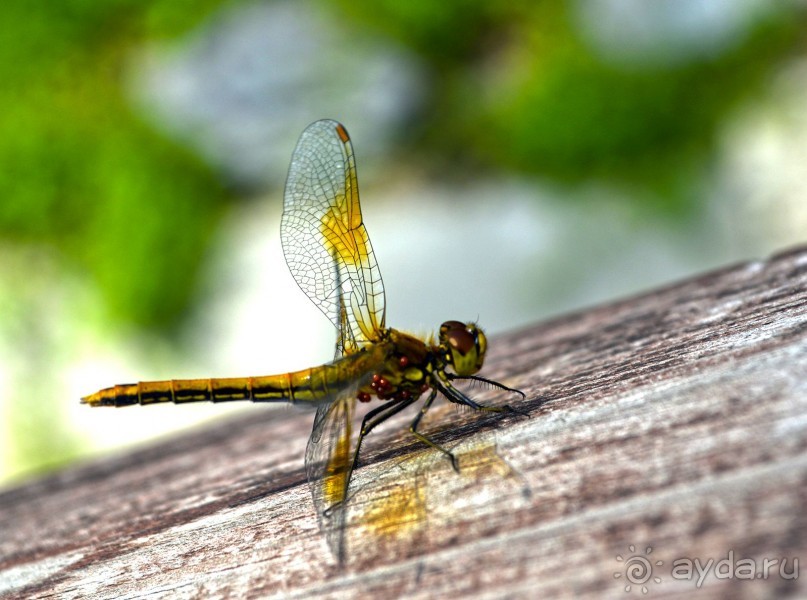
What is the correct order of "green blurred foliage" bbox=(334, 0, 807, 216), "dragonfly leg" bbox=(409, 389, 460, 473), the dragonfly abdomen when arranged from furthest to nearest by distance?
"green blurred foliage" bbox=(334, 0, 807, 216)
the dragonfly abdomen
"dragonfly leg" bbox=(409, 389, 460, 473)

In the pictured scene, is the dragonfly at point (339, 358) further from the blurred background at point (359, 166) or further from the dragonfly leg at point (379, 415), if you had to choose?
the blurred background at point (359, 166)

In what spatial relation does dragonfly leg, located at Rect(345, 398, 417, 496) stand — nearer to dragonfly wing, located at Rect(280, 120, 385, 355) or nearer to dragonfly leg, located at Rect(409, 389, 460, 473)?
dragonfly leg, located at Rect(409, 389, 460, 473)


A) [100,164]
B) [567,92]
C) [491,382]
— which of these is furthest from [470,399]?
[100,164]

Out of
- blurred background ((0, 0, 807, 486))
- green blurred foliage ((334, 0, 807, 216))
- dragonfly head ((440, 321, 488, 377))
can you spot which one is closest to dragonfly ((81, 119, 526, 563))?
dragonfly head ((440, 321, 488, 377))

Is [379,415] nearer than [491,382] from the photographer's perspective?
No

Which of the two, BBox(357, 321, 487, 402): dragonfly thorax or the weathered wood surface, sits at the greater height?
BBox(357, 321, 487, 402): dragonfly thorax

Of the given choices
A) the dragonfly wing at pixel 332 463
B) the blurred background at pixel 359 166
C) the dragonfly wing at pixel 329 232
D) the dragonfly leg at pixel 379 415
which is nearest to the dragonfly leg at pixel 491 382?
the dragonfly leg at pixel 379 415

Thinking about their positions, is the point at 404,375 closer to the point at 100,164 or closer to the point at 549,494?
the point at 549,494
